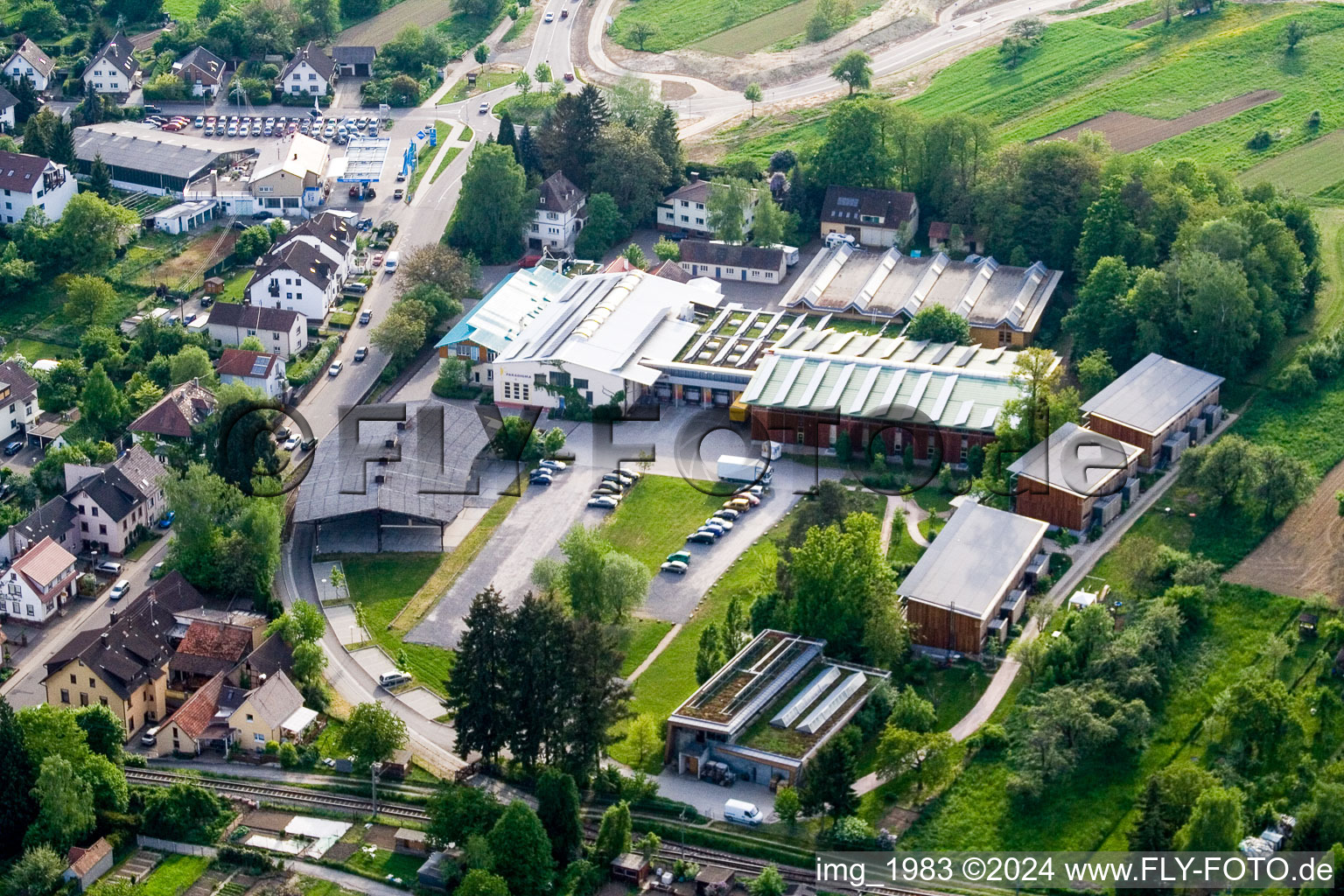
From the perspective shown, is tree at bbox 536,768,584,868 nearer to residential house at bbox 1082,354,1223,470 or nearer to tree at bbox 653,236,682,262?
residential house at bbox 1082,354,1223,470

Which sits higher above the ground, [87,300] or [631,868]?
[87,300]

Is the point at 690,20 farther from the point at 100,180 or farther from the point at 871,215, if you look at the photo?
the point at 100,180

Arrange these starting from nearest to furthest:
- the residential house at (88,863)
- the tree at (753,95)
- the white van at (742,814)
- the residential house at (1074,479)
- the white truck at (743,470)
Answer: the residential house at (88,863) → the white van at (742,814) → the residential house at (1074,479) → the white truck at (743,470) → the tree at (753,95)

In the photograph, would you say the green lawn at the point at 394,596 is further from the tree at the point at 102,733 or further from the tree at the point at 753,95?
the tree at the point at 753,95

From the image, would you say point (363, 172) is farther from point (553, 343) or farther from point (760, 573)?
point (760, 573)

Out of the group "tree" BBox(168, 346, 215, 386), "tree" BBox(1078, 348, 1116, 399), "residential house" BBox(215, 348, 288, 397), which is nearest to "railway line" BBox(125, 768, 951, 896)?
"residential house" BBox(215, 348, 288, 397)

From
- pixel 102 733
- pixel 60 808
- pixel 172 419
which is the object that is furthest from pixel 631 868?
pixel 172 419

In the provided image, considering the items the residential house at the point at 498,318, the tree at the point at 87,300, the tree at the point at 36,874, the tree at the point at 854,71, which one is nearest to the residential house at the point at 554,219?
the residential house at the point at 498,318
